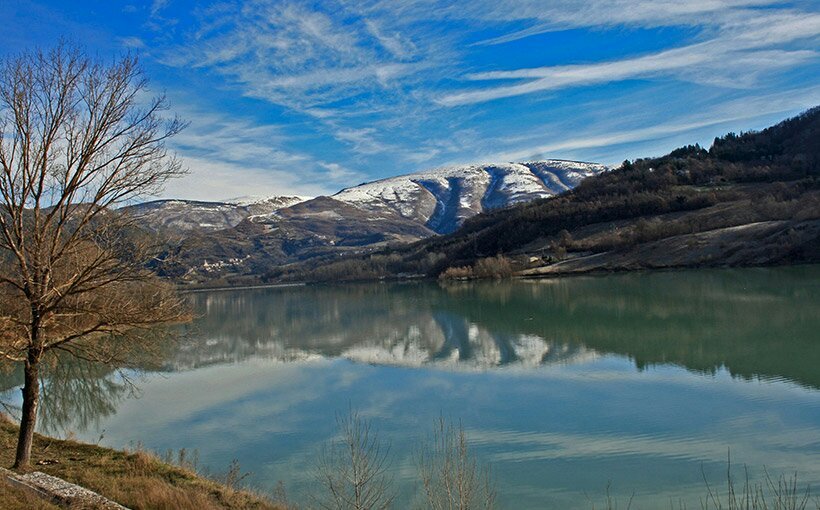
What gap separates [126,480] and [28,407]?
162cm

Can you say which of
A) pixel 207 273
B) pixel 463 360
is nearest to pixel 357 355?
pixel 463 360

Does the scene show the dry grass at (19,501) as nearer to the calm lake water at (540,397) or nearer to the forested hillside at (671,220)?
the calm lake water at (540,397)

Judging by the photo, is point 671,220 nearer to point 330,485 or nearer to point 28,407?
point 330,485

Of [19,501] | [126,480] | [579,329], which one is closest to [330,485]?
[126,480]

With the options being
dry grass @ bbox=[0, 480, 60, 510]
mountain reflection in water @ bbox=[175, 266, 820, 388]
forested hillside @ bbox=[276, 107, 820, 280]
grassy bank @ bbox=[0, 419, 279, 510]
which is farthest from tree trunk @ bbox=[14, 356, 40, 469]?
forested hillside @ bbox=[276, 107, 820, 280]

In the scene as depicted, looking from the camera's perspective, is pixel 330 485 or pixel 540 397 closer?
pixel 330 485

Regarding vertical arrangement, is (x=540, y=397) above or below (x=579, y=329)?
below

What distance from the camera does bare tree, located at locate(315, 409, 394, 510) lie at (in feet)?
28.2

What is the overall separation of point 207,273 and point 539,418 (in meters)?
150

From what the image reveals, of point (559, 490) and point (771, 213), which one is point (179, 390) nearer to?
point (559, 490)

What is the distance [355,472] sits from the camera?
7.66 m

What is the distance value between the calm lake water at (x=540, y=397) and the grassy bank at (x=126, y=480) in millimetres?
1545

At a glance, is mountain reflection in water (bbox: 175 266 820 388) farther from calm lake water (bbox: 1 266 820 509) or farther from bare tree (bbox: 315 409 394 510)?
bare tree (bbox: 315 409 394 510)

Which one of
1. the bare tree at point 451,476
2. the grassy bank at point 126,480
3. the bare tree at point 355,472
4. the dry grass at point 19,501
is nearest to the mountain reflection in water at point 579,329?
the grassy bank at point 126,480
